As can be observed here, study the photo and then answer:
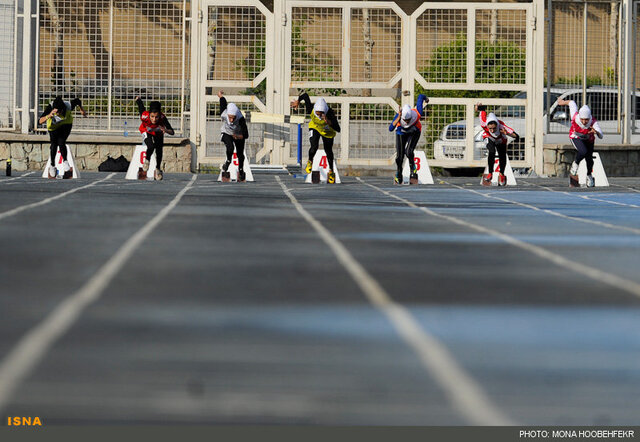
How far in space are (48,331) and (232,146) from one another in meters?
19.3

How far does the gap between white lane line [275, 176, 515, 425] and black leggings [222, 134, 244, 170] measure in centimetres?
1663

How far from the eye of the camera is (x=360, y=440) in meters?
4.23

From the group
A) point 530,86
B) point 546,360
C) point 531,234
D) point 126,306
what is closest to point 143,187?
point 531,234

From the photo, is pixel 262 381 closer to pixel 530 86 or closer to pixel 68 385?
pixel 68 385

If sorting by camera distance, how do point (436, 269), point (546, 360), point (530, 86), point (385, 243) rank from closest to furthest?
point (546, 360) → point (436, 269) → point (385, 243) → point (530, 86)

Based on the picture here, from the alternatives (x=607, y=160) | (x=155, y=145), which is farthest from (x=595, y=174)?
(x=155, y=145)

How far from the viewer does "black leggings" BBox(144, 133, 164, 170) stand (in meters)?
25.3

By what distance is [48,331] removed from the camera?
19.8ft

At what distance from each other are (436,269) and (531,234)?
356 centimetres

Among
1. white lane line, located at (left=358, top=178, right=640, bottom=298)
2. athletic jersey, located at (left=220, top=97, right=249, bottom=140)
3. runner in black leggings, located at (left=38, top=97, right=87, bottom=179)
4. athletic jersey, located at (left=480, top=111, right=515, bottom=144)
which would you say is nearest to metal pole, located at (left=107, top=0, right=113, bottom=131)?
runner in black leggings, located at (left=38, top=97, right=87, bottom=179)

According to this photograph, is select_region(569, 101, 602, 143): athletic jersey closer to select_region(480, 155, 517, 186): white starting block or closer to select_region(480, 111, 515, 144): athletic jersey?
select_region(480, 111, 515, 144): athletic jersey

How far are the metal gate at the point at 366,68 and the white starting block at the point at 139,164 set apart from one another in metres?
4.59

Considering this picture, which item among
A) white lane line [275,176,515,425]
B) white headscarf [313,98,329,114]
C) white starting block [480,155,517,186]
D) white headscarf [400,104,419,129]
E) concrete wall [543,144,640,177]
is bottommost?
white lane line [275,176,515,425]

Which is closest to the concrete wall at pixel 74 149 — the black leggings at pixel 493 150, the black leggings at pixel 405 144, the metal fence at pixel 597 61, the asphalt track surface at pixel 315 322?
the black leggings at pixel 405 144
